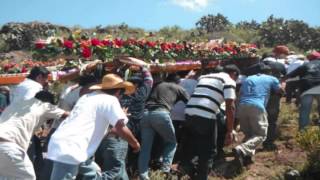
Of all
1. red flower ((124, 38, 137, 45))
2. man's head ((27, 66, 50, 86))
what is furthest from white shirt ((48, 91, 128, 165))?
red flower ((124, 38, 137, 45))

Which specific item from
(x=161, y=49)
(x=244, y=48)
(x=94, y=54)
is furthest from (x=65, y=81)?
(x=244, y=48)

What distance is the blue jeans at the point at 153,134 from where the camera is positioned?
6.97 m

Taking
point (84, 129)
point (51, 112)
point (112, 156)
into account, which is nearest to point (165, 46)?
point (112, 156)

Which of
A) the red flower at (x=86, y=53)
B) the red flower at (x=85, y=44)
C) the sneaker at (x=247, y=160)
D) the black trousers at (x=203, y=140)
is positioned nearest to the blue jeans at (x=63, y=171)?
the black trousers at (x=203, y=140)

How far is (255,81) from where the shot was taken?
310 inches

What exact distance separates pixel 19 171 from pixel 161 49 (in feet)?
15.3

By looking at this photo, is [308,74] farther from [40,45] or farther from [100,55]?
[40,45]

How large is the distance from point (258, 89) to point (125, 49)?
7.67 ft

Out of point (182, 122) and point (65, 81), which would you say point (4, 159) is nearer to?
point (65, 81)

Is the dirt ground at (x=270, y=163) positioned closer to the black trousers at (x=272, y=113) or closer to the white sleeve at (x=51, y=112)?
the black trousers at (x=272, y=113)

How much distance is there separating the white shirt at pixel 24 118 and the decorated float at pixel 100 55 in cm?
139

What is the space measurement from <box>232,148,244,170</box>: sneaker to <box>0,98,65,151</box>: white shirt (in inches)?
119

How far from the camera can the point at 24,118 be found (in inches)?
216

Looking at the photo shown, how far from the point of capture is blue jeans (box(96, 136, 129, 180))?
6.05 m
